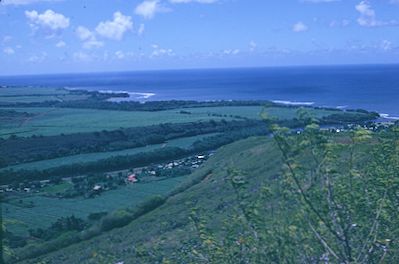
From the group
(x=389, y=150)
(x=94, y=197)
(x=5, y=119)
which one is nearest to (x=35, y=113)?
(x=5, y=119)

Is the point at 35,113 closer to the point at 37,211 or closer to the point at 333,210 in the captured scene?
the point at 37,211

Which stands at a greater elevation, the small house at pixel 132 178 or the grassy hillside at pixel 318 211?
the grassy hillside at pixel 318 211

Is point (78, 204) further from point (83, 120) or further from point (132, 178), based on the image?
point (83, 120)

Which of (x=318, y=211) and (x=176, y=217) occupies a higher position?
(x=318, y=211)

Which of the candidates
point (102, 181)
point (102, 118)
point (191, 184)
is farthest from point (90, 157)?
point (102, 118)

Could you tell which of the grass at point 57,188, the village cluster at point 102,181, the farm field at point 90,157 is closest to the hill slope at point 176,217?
the village cluster at point 102,181

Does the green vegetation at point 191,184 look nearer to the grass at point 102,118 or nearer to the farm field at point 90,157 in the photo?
the farm field at point 90,157

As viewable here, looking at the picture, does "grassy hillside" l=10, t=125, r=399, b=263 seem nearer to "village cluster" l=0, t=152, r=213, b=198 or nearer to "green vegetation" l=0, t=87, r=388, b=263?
"green vegetation" l=0, t=87, r=388, b=263

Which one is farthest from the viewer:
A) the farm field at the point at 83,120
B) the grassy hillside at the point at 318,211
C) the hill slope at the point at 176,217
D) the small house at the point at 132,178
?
the farm field at the point at 83,120

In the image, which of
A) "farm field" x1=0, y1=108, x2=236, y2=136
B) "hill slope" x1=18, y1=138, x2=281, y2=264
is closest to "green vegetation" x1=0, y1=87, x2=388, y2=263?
"hill slope" x1=18, y1=138, x2=281, y2=264
